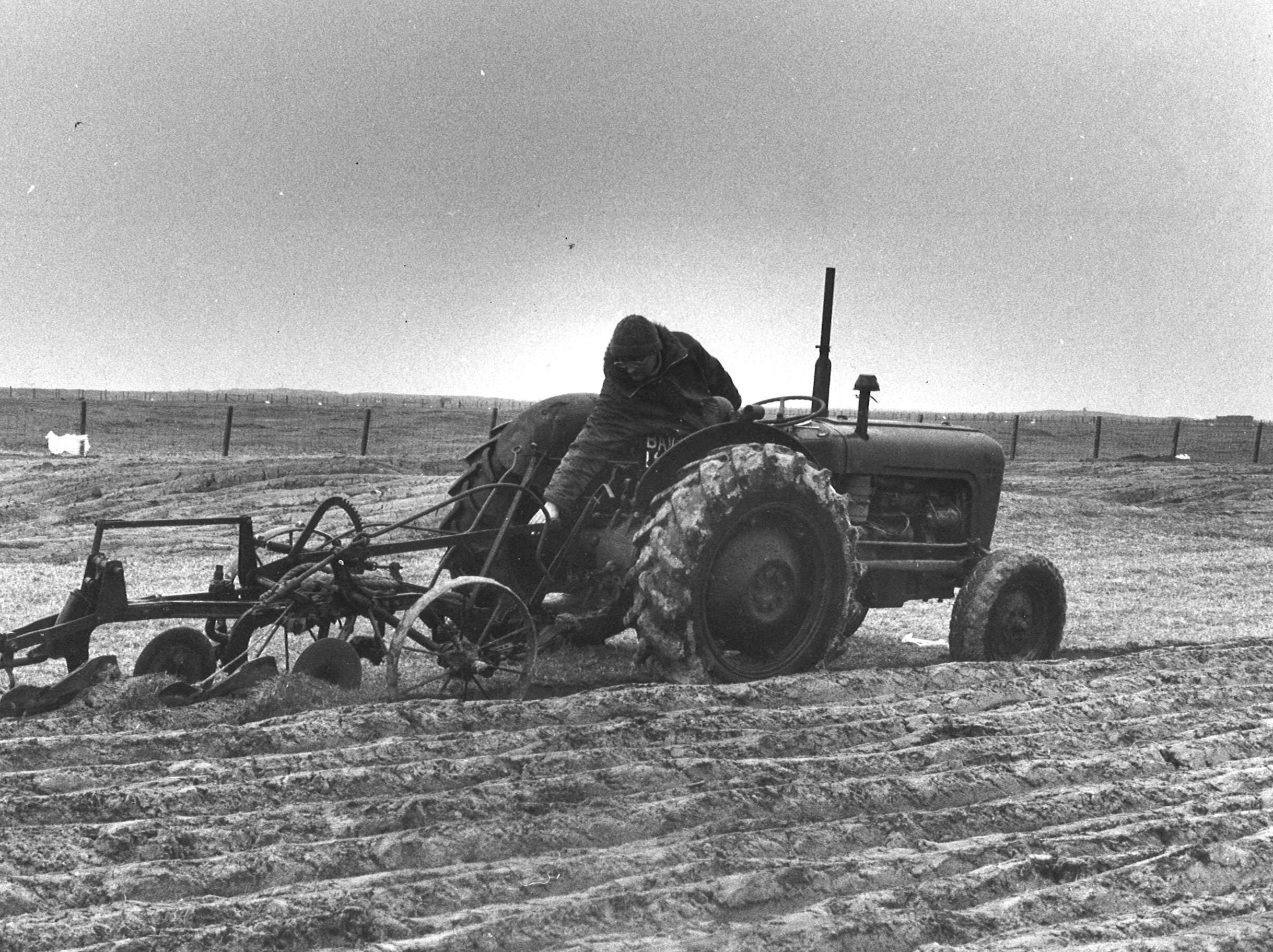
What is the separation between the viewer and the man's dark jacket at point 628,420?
598cm

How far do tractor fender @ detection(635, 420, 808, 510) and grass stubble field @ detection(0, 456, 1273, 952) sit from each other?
85 centimetres

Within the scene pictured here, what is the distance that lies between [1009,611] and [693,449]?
2265 mm

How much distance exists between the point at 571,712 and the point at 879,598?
2.65m

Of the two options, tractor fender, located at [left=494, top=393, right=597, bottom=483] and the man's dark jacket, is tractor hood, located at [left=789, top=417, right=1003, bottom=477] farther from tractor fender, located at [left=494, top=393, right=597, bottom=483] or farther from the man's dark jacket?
tractor fender, located at [left=494, top=393, right=597, bottom=483]

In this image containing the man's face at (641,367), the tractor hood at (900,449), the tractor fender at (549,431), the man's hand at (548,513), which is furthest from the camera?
the tractor hood at (900,449)

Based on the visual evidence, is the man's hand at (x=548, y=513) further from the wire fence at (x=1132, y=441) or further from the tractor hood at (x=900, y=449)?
the wire fence at (x=1132, y=441)

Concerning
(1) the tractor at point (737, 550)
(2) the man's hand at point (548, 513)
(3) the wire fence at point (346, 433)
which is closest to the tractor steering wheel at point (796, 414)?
(1) the tractor at point (737, 550)

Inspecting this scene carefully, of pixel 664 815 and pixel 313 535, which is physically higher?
pixel 313 535

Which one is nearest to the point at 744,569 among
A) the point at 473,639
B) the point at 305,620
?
the point at 473,639

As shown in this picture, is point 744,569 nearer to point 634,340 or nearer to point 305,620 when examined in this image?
point 634,340

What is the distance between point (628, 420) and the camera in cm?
603

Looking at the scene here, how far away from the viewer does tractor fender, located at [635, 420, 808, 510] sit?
228 inches

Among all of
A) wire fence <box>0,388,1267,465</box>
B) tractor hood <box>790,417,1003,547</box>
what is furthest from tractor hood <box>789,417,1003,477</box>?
wire fence <box>0,388,1267,465</box>

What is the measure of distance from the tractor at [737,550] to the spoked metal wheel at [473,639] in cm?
22
